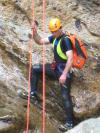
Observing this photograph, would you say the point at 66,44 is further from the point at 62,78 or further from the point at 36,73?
the point at 36,73

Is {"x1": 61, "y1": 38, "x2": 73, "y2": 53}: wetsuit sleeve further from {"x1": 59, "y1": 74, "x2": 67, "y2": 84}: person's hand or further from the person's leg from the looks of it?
the person's leg

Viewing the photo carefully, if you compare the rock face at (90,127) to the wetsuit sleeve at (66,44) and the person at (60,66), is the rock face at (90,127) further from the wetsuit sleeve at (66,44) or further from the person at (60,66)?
the wetsuit sleeve at (66,44)

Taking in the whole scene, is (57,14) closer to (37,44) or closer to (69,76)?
(37,44)

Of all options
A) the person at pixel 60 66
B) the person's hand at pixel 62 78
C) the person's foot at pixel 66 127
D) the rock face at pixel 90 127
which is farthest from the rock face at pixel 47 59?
the rock face at pixel 90 127

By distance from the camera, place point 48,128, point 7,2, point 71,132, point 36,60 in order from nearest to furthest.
A: point 71,132 < point 48,128 < point 36,60 < point 7,2

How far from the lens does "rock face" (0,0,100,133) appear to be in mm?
10695

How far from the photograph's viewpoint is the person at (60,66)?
32.9ft

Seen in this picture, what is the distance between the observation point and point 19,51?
12016 mm

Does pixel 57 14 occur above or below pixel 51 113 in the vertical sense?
above

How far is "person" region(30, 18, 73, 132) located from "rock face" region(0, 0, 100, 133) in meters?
0.34

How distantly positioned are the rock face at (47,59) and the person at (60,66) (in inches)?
13.5

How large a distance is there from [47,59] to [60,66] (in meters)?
1.16

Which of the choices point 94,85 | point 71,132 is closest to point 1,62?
point 94,85

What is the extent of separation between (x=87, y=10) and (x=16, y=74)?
9.79 ft
